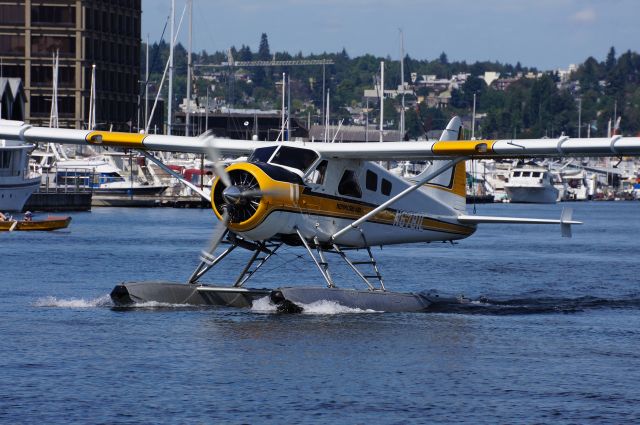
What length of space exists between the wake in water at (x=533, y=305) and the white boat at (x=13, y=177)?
28697 mm

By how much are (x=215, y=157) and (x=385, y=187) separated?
10.3 feet

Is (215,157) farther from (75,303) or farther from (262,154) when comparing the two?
(75,303)

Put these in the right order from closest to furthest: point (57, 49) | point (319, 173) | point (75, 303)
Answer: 1. point (319, 173)
2. point (75, 303)
3. point (57, 49)

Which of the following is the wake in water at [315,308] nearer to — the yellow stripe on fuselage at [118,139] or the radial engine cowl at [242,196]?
the radial engine cowl at [242,196]

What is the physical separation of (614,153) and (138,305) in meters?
7.29

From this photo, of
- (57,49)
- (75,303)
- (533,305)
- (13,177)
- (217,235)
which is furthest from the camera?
(57,49)

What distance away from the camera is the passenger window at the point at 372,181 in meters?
20.2

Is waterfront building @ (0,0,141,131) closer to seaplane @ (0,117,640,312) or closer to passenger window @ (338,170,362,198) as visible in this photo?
seaplane @ (0,117,640,312)

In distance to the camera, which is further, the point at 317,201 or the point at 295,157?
the point at 317,201

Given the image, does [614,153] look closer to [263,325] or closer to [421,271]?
[263,325]

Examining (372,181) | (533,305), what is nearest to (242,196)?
(372,181)

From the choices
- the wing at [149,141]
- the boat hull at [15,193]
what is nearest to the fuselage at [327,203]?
the wing at [149,141]

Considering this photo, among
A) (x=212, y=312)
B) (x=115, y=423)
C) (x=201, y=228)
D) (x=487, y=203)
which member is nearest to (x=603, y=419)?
(x=115, y=423)

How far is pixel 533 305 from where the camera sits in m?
22.6
